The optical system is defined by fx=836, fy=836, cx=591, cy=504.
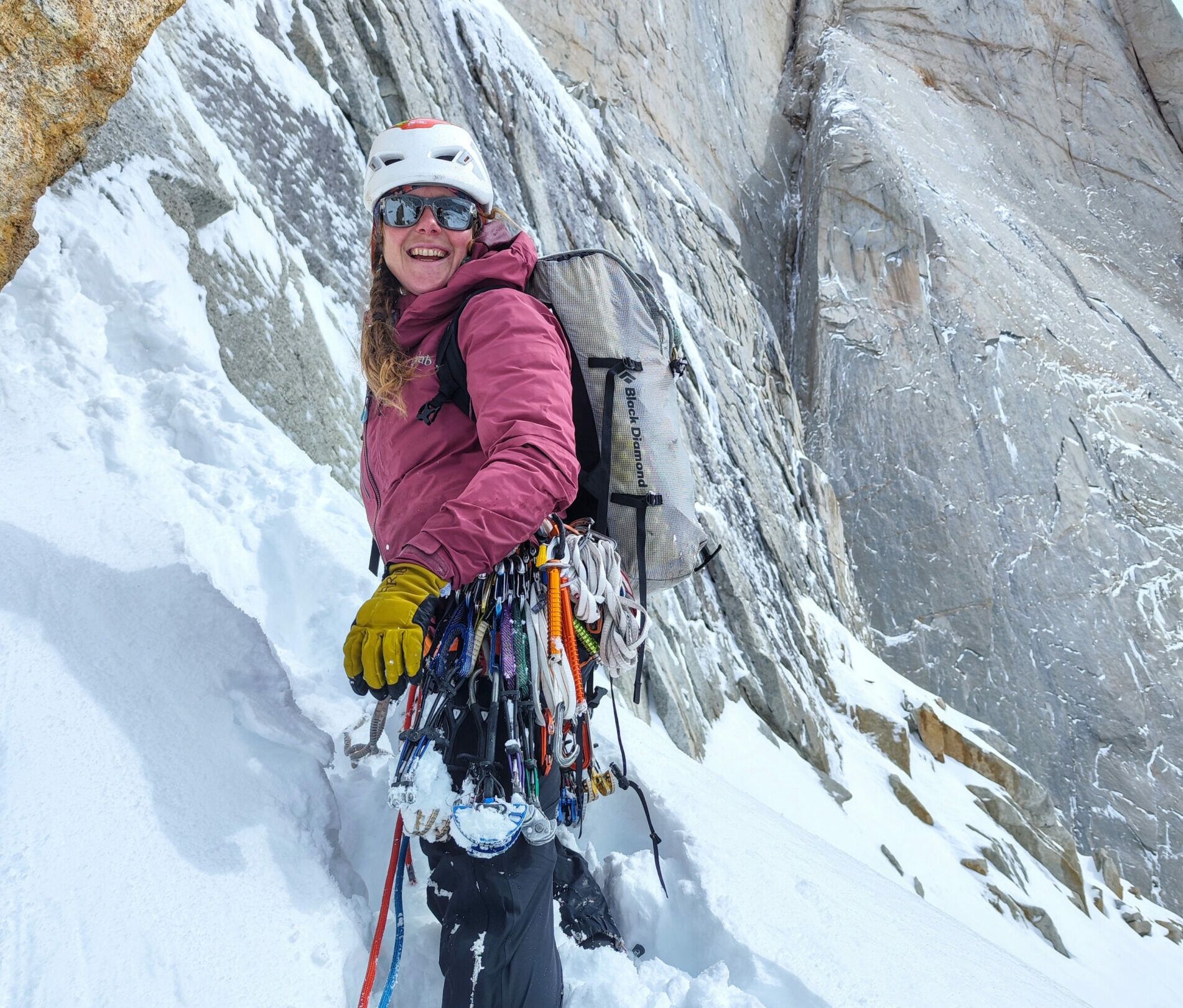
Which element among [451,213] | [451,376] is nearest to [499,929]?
[451,376]

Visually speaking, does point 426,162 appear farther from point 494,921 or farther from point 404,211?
point 494,921

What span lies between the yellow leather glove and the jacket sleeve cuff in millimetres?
11

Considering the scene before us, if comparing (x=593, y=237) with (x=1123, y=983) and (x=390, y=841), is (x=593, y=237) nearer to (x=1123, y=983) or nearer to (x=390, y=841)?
(x=390, y=841)

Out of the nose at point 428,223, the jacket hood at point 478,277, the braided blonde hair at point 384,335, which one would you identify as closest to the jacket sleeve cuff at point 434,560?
the braided blonde hair at point 384,335

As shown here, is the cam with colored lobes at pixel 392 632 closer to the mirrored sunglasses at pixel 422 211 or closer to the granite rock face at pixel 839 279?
the mirrored sunglasses at pixel 422 211

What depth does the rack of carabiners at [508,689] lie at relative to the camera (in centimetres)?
195

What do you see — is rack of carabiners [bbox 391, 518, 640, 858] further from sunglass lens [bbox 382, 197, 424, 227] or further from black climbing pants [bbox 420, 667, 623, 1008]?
sunglass lens [bbox 382, 197, 424, 227]

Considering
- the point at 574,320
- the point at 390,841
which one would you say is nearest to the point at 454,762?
the point at 390,841

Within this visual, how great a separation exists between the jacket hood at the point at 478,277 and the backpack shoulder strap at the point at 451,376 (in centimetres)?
6

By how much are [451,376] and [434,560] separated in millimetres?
596

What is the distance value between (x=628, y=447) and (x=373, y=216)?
1120 mm

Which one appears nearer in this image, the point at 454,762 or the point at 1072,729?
the point at 454,762

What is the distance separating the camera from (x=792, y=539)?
57.0 feet

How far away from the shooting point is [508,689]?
2121 millimetres
